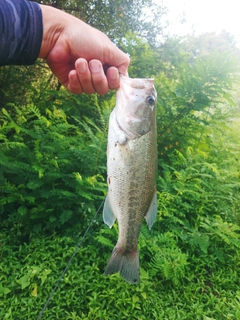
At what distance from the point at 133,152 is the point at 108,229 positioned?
2.00 meters

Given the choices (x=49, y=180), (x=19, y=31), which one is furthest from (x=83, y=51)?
(x=49, y=180)

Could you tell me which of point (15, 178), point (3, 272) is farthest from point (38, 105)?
point (3, 272)

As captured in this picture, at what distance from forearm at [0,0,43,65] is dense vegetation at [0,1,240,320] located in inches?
71.1

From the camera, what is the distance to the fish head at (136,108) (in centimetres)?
168

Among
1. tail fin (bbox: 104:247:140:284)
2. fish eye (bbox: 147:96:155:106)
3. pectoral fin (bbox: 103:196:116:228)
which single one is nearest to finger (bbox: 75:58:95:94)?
fish eye (bbox: 147:96:155:106)

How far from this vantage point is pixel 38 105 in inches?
208

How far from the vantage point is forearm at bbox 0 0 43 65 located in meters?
1.56

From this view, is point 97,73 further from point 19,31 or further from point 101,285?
point 101,285

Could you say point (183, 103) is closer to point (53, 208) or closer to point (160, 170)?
point (160, 170)

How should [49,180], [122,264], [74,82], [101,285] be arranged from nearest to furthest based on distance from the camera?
[74,82] < [122,264] < [101,285] < [49,180]

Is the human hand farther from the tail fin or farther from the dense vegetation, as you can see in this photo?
the dense vegetation

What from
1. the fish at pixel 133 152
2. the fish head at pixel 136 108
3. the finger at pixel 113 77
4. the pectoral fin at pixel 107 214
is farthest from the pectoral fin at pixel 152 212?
the finger at pixel 113 77

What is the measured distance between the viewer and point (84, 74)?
5.50 feet

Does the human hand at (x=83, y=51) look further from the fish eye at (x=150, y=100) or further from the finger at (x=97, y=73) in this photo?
the fish eye at (x=150, y=100)
